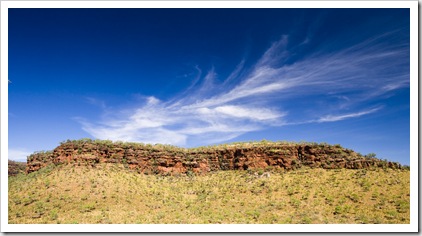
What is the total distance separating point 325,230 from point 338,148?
14.7 meters

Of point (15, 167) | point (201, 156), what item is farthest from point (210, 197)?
point (15, 167)

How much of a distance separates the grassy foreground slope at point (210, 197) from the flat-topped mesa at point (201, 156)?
1048mm

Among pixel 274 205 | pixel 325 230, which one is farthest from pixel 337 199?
pixel 325 230

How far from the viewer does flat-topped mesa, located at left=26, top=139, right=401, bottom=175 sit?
24.4 m

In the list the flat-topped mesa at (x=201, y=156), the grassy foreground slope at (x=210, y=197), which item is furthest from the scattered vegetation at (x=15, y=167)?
the grassy foreground slope at (x=210, y=197)

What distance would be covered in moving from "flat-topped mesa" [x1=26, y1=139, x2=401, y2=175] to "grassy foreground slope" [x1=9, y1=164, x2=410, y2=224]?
3.44 ft

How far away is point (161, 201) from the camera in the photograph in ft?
66.3

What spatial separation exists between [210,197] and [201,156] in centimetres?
712

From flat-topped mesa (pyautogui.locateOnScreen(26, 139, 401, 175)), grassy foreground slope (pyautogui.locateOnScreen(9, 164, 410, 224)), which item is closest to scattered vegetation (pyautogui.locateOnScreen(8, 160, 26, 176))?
flat-topped mesa (pyautogui.locateOnScreen(26, 139, 401, 175))

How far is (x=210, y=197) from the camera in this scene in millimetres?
21250

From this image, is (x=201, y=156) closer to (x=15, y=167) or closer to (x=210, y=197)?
(x=210, y=197)

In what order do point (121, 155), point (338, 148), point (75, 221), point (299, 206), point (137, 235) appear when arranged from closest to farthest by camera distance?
point (137, 235) < point (75, 221) < point (299, 206) < point (338, 148) < point (121, 155)

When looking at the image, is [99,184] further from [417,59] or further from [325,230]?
[417,59]

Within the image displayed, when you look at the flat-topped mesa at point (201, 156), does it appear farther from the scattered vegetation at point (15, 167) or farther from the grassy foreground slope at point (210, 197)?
the scattered vegetation at point (15, 167)
